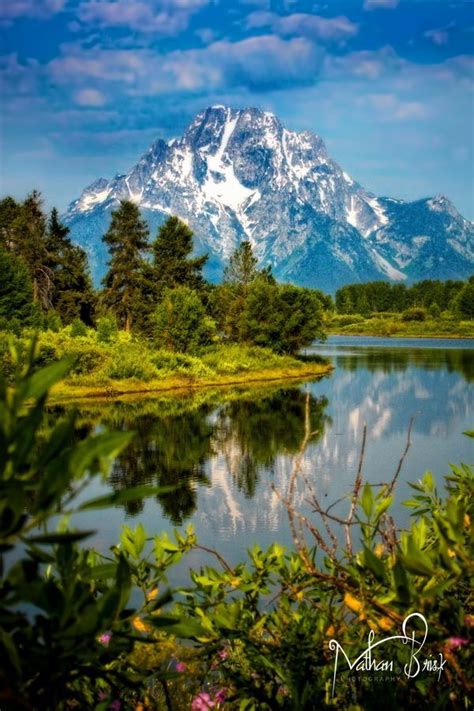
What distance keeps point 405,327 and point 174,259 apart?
2905 inches

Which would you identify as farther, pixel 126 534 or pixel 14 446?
pixel 126 534

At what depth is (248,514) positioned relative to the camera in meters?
17.3

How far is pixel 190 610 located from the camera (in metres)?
3.16

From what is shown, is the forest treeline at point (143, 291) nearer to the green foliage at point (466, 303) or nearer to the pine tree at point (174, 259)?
the pine tree at point (174, 259)

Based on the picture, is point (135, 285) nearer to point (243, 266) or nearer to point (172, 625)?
point (243, 266)

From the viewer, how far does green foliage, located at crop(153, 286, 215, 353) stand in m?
46.7

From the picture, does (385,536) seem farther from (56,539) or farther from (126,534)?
(56,539)

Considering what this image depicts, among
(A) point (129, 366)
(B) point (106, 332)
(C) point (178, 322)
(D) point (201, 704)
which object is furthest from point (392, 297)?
(D) point (201, 704)

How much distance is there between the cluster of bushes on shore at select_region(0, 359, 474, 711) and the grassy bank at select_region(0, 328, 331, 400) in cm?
3038

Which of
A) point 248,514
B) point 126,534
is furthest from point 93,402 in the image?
point 126,534

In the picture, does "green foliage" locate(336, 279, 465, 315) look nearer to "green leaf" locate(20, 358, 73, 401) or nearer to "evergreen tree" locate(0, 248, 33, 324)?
"evergreen tree" locate(0, 248, 33, 324)

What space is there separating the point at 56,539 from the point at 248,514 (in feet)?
54.2

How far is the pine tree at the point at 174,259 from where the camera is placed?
2202 inches

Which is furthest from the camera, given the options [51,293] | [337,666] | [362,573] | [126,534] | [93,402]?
[51,293]
